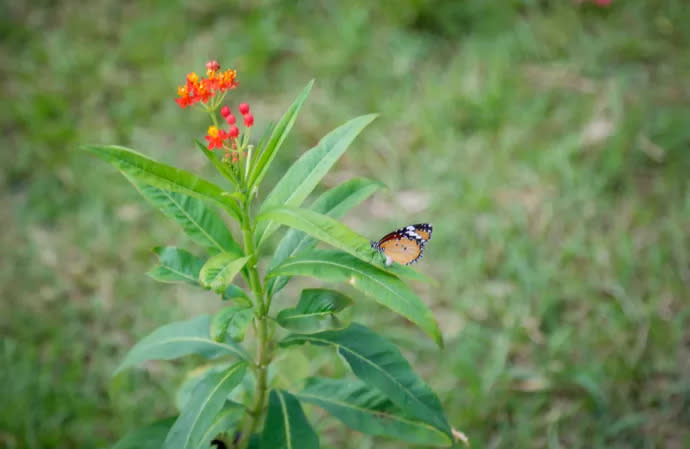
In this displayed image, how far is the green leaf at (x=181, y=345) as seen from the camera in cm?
177

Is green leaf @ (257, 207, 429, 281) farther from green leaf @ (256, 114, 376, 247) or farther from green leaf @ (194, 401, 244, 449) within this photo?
green leaf @ (194, 401, 244, 449)

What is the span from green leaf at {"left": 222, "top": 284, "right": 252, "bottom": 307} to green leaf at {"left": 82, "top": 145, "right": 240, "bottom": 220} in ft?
1.01

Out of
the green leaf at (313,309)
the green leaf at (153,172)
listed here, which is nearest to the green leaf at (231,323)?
the green leaf at (313,309)

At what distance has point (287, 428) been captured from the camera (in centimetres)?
165

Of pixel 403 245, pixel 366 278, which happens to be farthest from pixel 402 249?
pixel 366 278

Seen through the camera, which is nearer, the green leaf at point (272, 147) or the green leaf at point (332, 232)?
the green leaf at point (332, 232)

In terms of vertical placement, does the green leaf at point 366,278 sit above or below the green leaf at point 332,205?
below

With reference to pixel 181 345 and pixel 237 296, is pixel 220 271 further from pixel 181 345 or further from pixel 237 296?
pixel 181 345

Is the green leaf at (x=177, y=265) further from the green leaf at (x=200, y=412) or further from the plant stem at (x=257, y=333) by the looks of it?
the green leaf at (x=200, y=412)

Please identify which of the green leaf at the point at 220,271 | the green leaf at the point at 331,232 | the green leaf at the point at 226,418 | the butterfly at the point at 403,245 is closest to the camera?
the green leaf at the point at 331,232

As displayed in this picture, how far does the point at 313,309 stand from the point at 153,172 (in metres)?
0.51

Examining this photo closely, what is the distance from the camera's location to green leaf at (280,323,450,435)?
5.08 feet

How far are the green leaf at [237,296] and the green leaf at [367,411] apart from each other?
1.26 feet

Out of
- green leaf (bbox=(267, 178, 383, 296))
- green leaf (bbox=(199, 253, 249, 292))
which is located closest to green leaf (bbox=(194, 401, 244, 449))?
green leaf (bbox=(267, 178, 383, 296))
